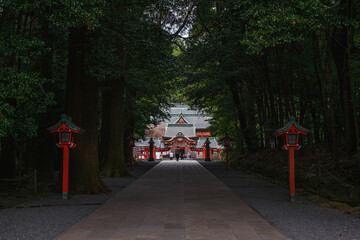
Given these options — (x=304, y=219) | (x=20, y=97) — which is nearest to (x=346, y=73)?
(x=304, y=219)

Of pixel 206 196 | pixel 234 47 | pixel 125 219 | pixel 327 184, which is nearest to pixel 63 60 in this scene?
pixel 234 47

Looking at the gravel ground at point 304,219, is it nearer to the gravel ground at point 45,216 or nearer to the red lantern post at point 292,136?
the red lantern post at point 292,136

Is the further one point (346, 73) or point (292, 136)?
point (346, 73)

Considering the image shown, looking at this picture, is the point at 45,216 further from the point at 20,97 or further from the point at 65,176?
the point at 20,97

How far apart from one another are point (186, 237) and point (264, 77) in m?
13.7

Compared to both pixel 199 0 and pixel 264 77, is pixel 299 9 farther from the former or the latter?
pixel 264 77

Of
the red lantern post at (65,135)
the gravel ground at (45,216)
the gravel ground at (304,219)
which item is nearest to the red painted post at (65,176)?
the red lantern post at (65,135)

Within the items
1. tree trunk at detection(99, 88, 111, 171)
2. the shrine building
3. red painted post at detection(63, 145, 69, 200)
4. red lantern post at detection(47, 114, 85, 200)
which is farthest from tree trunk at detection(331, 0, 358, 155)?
the shrine building

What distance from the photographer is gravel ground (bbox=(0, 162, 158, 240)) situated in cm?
552

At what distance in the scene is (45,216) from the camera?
693 centimetres

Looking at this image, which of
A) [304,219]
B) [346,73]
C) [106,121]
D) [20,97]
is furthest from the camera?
[106,121]

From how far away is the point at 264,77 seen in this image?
17578mm

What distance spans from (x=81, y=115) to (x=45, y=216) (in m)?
4.19

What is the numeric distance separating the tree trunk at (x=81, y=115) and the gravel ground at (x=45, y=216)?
0.73 m
